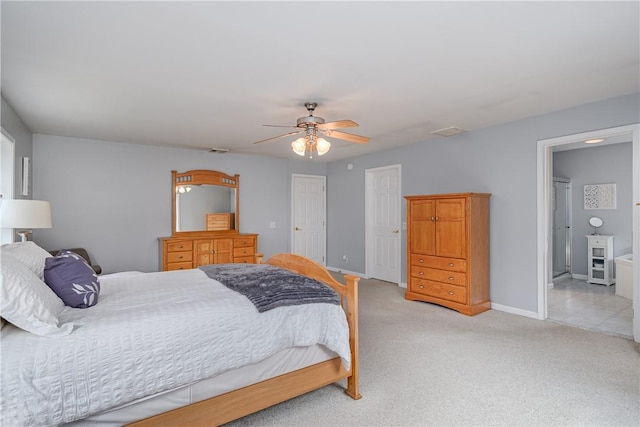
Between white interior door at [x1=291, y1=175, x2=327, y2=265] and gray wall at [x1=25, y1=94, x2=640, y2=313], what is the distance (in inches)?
8.4

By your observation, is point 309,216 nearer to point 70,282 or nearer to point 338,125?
point 338,125

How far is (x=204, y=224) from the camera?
19.9 feet

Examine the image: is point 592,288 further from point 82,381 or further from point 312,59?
point 82,381

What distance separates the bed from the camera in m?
1.50

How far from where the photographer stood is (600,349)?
3203mm

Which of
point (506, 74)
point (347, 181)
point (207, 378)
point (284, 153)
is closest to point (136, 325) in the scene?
point (207, 378)

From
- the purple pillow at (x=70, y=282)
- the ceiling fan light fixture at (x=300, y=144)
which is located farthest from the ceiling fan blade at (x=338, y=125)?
the purple pillow at (x=70, y=282)

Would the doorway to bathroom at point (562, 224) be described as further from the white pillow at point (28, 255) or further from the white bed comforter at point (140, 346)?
the white pillow at point (28, 255)

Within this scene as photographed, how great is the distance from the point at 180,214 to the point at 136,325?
4.36 meters

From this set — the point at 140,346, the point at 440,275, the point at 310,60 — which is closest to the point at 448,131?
the point at 440,275

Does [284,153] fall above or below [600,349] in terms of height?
above

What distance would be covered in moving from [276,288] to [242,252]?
3.78 m

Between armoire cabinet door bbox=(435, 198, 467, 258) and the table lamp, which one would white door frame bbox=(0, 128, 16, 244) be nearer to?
the table lamp

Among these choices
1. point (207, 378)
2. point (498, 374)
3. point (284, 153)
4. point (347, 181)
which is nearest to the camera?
point (207, 378)
